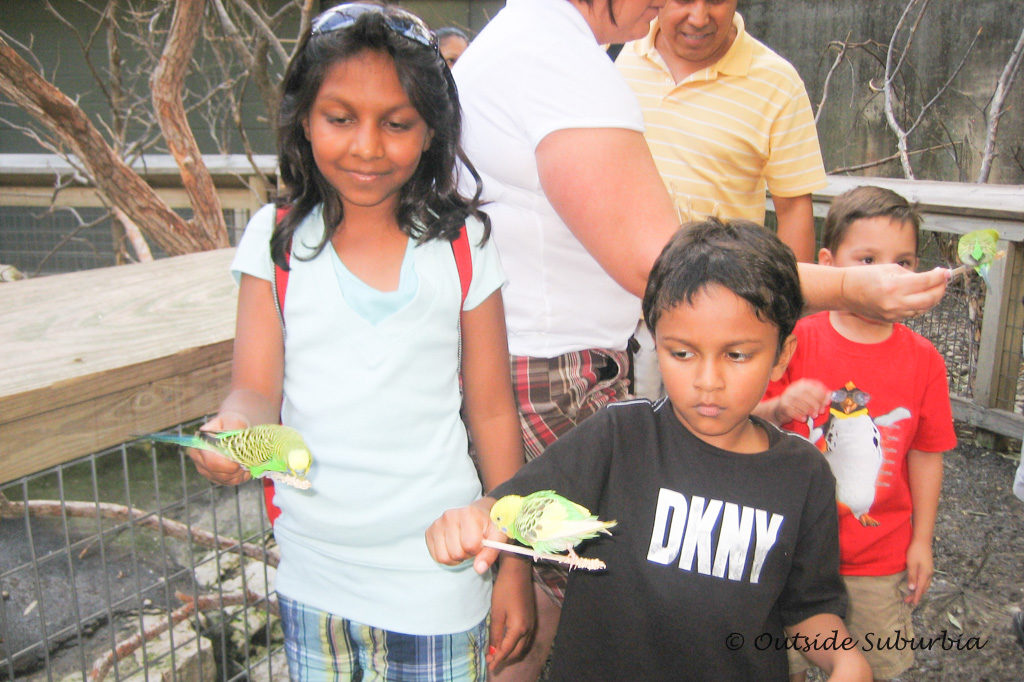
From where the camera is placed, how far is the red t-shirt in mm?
2014

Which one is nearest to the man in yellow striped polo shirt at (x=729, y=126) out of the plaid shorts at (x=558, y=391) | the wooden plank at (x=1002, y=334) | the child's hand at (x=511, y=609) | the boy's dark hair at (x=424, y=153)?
the plaid shorts at (x=558, y=391)

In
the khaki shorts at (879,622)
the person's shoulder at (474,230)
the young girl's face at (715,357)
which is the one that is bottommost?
the khaki shorts at (879,622)

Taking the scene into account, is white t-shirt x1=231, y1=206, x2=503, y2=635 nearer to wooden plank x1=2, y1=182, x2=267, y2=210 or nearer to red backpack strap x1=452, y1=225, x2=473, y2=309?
red backpack strap x1=452, y1=225, x2=473, y2=309

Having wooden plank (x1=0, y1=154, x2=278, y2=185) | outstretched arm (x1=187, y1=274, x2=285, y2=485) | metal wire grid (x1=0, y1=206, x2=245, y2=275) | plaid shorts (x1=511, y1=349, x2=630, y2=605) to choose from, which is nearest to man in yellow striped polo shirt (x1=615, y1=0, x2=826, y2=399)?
plaid shorts (x1=511, y1=349, x2=630, y2=605)

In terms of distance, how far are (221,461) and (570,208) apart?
2.24 ft

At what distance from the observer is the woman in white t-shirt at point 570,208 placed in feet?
4.49

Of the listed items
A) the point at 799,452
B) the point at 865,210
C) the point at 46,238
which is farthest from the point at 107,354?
the point at 46,238

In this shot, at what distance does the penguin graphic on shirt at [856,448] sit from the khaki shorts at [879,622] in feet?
0.56

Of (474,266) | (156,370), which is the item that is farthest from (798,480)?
(156,370)

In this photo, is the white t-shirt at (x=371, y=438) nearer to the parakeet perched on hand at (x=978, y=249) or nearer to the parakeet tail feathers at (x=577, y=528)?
the parakeet tail feathers at (x=577, y=528)

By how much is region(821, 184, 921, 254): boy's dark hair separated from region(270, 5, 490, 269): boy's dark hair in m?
1.10

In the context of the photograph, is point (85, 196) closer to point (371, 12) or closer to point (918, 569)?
point (371, 12)

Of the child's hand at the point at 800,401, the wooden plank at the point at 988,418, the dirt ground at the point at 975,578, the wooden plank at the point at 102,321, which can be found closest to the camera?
the wooden plank at the point at 102,321

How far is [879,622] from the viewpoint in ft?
6.67
